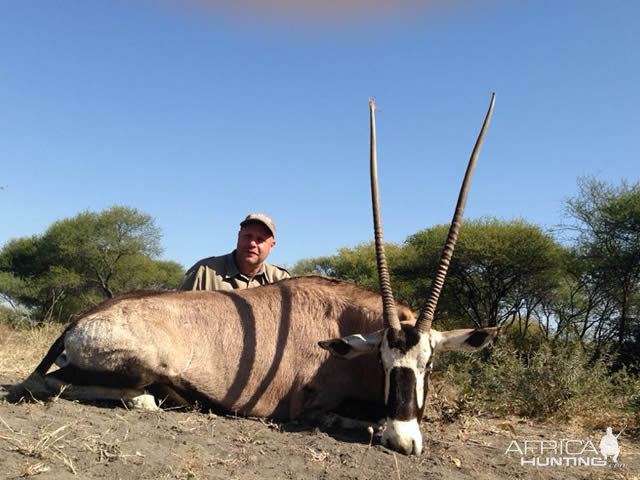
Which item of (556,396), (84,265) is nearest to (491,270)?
(556,396)

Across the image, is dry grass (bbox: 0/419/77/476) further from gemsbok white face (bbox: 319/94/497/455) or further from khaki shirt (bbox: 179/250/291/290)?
khaki shirt (bbox: 179/250/291/290)

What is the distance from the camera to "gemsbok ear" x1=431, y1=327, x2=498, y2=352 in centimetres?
469

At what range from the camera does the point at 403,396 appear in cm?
411

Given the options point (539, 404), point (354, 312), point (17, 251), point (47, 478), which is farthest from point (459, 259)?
point (17, 251)

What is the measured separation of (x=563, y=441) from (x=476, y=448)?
0.86 metres

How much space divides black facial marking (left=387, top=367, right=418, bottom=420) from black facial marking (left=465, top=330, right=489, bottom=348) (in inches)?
29.7

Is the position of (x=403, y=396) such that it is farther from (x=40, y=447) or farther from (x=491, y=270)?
(x=491, y=270)

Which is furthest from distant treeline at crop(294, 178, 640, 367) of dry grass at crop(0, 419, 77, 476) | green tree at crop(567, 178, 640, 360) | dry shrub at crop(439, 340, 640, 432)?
dry grass at crop(0, 419, 77, 476)

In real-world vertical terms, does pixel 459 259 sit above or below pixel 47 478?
above

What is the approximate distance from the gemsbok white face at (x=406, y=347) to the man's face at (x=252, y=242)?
226 cm

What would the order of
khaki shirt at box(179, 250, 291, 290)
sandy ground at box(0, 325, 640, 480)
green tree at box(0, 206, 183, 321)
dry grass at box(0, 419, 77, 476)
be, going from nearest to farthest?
dry grass at box(0, 419, 77, 476) < sandy ground at box(0, 325, 640, 480) < khaki shirt at box(179, 250, 291, 290) < green tree at box(0, 206, 183, 321)

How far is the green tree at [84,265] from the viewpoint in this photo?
82.5 feet

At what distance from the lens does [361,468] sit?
3764mm

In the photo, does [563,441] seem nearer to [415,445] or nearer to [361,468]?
[415,445]
